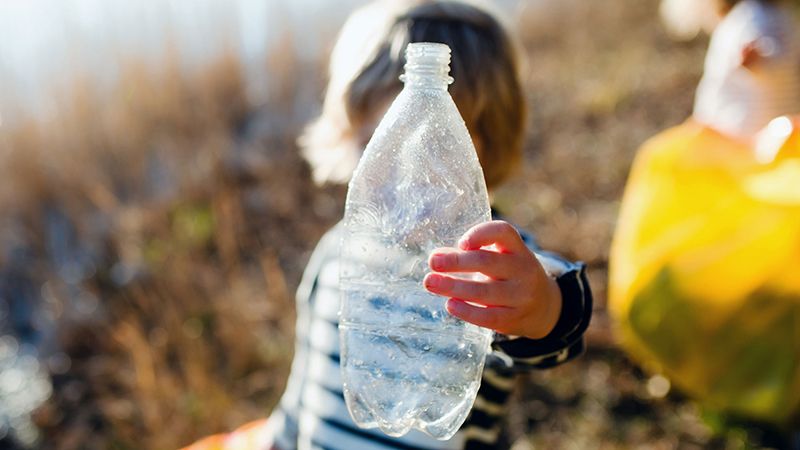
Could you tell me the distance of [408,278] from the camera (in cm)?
117

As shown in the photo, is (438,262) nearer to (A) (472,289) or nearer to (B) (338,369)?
(A) (472,289)

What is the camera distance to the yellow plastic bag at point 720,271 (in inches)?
81.8

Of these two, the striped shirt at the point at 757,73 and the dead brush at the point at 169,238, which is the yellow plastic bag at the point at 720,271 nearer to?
the striped shirt at the point at 757,73

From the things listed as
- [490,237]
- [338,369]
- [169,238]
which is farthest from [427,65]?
[169,238]

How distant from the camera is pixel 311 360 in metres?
1.61

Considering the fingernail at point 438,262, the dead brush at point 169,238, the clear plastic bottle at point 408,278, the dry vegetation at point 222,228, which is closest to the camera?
the fingernail at point 438,262

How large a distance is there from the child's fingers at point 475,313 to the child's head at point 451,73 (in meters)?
0.57

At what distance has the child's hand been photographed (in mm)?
912

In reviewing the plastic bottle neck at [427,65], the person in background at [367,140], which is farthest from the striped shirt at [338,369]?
the plastic bottle neck at [427,65]

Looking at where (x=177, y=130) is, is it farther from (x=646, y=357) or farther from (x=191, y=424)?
(x=646, y=357)

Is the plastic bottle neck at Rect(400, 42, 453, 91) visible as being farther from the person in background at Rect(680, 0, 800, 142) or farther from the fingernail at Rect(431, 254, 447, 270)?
the person in background at Rect(680, 0, 800, 142)

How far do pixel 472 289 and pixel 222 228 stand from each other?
10.00ft

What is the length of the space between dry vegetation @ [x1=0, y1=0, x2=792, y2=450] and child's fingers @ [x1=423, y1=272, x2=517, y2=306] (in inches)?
68.6

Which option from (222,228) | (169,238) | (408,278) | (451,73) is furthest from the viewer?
(169,238)
